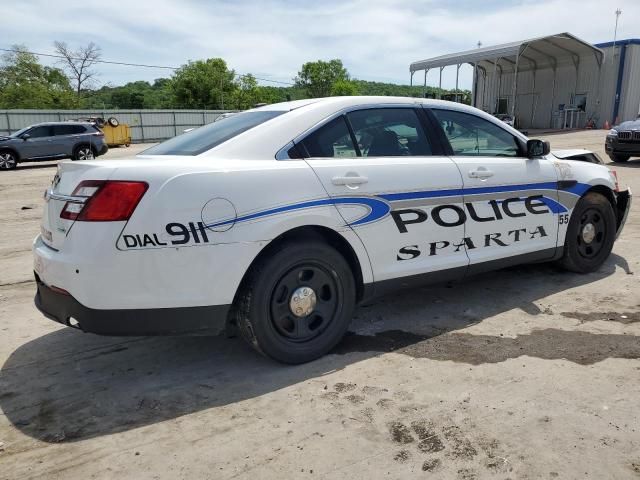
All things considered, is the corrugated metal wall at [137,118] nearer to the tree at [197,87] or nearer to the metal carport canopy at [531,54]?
the metal carport canopy at [531,54]

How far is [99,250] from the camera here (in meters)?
2.72

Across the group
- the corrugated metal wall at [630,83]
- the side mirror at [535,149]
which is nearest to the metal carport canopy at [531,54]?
the corrugated metal wall at [630,83]

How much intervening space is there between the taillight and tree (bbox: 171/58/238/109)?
73.9 m

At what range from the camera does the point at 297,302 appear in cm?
329

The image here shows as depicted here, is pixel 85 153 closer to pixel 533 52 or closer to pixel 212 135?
pixel 212 135

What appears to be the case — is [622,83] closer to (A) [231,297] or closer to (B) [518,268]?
(B) [518,268]

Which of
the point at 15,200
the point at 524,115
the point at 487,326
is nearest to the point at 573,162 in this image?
the point at 487,326

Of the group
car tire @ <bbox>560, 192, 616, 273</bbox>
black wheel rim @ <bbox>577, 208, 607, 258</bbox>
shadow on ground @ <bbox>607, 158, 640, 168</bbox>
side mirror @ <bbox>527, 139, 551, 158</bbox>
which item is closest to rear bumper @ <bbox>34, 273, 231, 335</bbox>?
side mirror @ <bbox>527, 139, 551, 158</bbox>

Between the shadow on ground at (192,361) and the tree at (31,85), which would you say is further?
the tree at (31,85)

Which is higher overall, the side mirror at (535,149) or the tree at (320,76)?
the tree at (320,76)

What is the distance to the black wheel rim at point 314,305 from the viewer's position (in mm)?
3230

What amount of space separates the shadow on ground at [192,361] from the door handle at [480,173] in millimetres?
1075

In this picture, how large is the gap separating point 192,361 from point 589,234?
150 inches

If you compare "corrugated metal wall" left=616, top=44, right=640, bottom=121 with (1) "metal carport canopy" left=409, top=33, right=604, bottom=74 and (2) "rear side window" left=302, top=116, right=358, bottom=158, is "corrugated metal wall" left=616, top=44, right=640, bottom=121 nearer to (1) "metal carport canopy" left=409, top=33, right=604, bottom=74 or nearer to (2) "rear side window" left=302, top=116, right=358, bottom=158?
(1) "metal carport canopy" left=409, top=33, right=604, bottom=74
